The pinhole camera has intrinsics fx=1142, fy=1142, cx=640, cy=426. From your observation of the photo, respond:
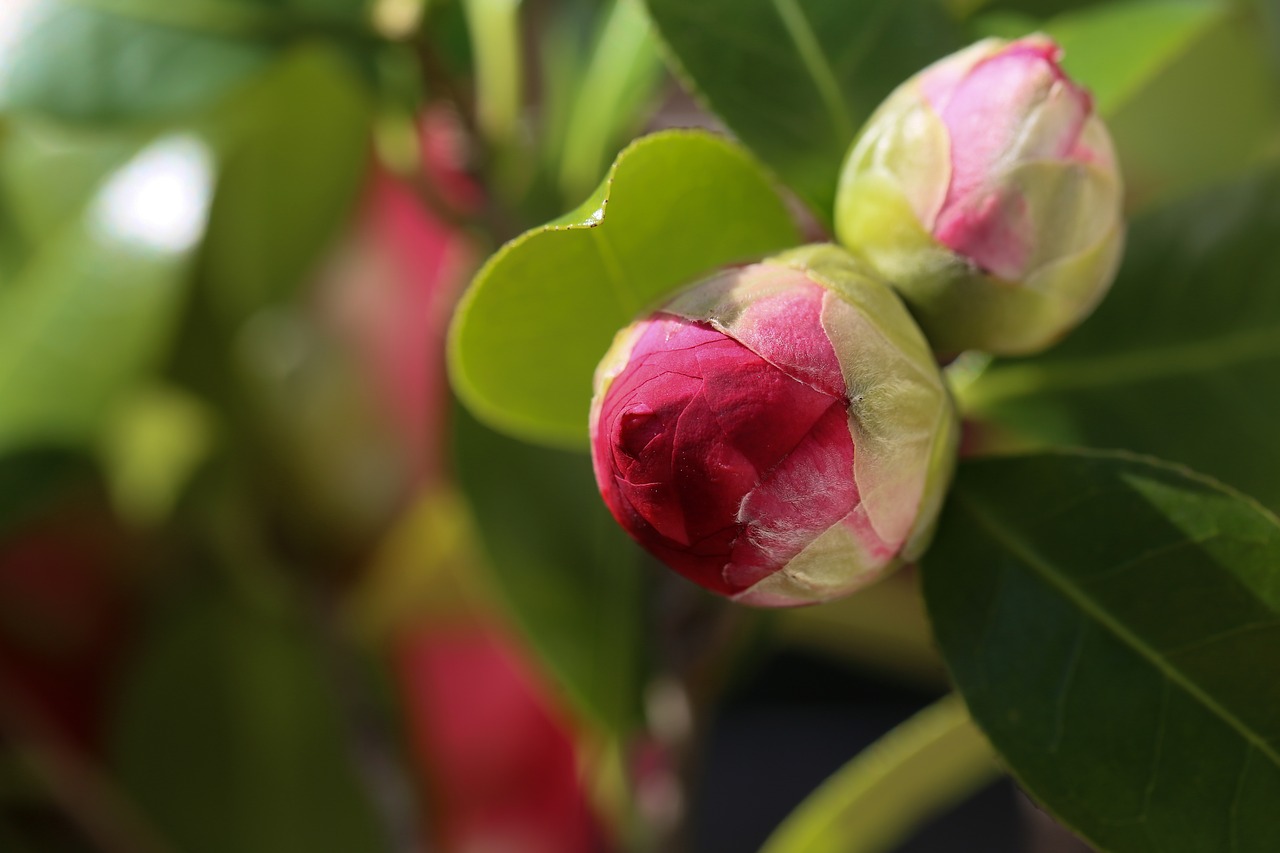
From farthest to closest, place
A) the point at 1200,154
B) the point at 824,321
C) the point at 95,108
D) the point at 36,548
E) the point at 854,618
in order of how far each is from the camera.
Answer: the point at 854,618 → the point at 36,548 → the point at 1200,154 → the point at 95,108 → the point at 824,321

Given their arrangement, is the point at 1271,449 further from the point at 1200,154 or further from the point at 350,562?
the point at 350,562

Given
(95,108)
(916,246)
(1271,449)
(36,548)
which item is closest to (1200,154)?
(1271,449)

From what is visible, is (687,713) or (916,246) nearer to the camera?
(916,246)

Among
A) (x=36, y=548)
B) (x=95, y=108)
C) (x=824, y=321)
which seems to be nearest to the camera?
(x=824, y=321)

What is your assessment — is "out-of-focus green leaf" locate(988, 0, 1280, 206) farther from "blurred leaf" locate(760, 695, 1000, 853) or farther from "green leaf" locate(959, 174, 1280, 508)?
"blurred leaf" locate(760, 695, 1000, 853)

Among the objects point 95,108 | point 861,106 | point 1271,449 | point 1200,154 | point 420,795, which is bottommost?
point 420,795

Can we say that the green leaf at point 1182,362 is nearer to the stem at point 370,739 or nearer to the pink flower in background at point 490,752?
the stem at point 370,739

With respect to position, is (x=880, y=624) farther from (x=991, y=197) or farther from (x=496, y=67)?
(x=991, y=197)

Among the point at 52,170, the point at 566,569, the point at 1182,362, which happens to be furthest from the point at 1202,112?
the point at 52,170
